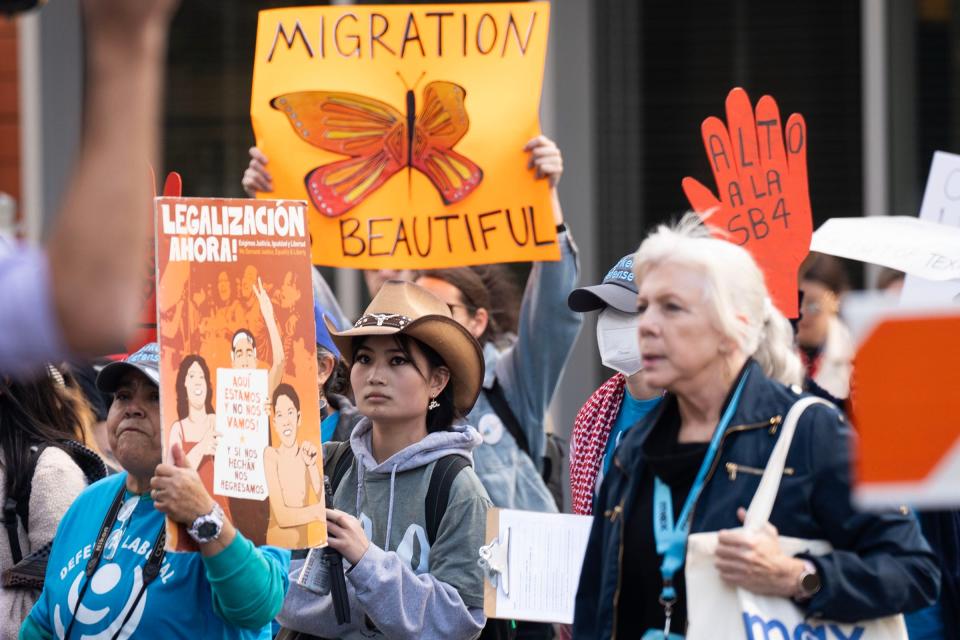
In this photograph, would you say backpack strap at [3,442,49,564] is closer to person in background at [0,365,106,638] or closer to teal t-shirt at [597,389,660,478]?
person in background at [0,365,106,638]

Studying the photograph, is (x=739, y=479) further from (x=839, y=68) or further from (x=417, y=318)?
(x=839, y=68)

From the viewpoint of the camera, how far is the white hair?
2801mm

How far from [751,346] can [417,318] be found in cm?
132


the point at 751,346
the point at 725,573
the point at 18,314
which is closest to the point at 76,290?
the point at 18,314

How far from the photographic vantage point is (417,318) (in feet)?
13.0

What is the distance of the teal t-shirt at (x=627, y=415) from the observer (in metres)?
3.86

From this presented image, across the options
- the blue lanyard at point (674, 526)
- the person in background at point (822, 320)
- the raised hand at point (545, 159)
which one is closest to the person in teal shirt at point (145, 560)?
the blue lanyard at point (674, 526)

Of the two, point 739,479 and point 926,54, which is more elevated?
point 926,54

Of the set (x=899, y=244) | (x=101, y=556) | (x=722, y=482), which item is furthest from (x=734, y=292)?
(x=101, y=556)

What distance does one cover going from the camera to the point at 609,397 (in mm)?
3975

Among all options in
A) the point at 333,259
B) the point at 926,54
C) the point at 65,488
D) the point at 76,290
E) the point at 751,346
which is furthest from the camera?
the point at 926,54

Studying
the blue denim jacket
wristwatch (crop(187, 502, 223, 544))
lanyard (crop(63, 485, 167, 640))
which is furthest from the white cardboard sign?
lanyard (crop(63, 485, 167, 640))

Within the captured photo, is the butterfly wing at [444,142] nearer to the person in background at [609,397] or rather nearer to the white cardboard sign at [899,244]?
the person in background at [609,397]

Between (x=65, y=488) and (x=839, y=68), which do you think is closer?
(x=65, y=488)
